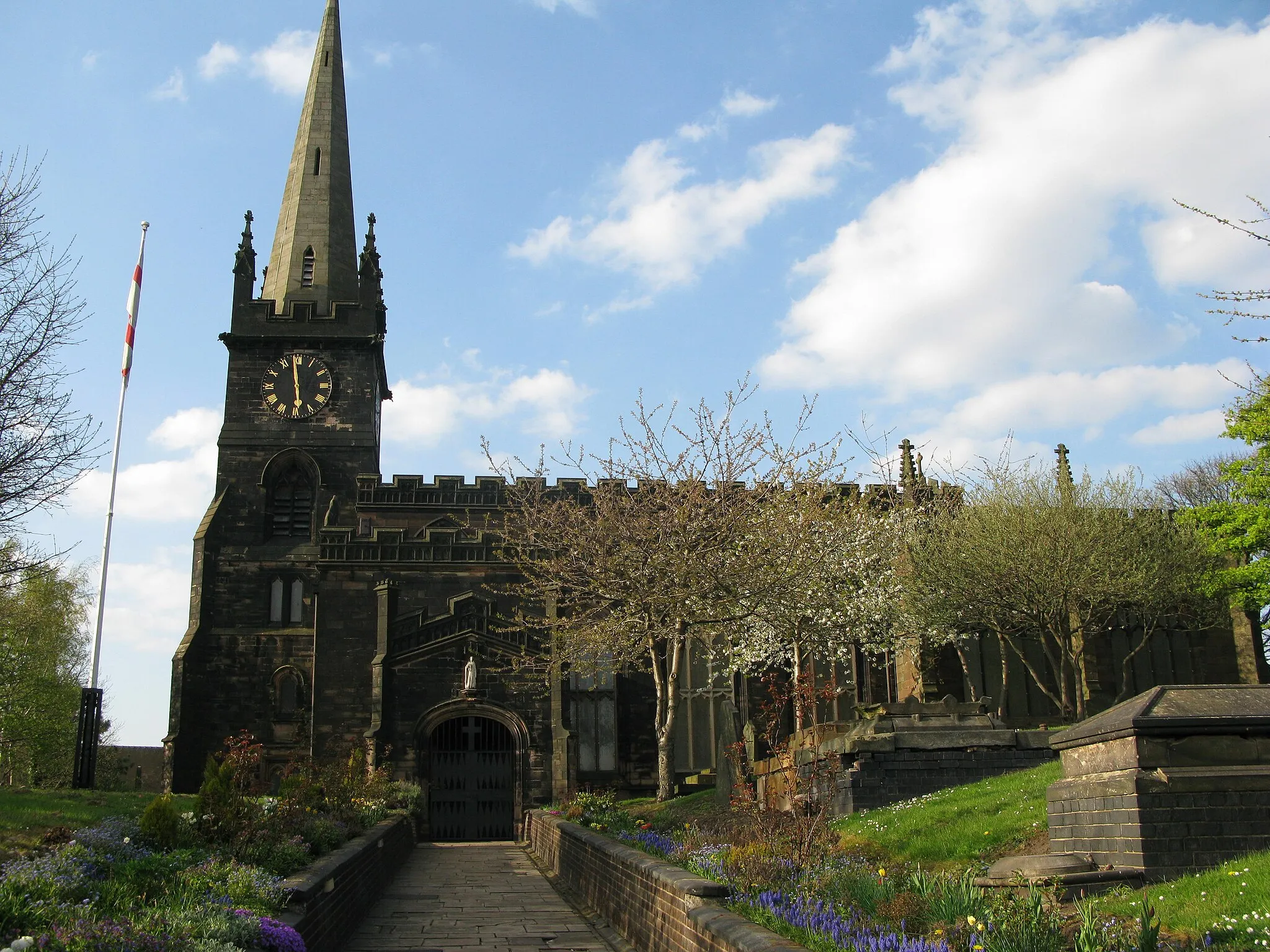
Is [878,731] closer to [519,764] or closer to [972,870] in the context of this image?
[972,870]

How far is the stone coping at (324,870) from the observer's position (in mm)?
9406

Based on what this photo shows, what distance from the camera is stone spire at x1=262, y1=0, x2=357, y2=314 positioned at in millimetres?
43062

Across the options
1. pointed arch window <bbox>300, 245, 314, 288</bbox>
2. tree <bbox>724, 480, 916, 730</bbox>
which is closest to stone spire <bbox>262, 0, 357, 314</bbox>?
pointed arch window <bbox>300, 245, 314, 288</bbox>

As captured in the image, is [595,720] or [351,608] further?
[351,608]

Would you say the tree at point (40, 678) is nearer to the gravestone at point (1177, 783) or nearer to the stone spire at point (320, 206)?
the stone spire at point (320, 206)

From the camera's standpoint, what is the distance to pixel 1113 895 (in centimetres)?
730

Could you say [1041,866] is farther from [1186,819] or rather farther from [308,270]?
[308,270]

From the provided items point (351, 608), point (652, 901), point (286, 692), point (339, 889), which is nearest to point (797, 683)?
point (652, 901)

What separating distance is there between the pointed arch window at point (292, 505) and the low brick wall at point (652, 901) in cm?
2427

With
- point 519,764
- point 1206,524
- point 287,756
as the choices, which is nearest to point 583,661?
point 519,764

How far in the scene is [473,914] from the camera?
14.0 meters

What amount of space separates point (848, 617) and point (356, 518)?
58.1 ft

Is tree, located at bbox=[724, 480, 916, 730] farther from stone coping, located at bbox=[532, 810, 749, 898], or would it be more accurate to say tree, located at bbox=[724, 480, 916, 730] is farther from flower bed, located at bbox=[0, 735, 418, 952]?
flower bed, located at bbox=[0, 735, 418, 952]

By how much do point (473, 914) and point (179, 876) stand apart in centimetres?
545
